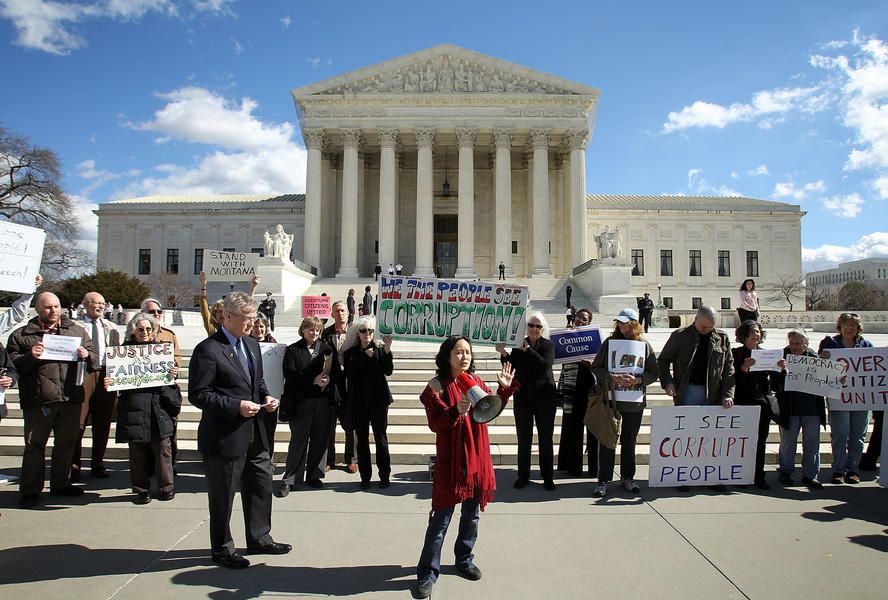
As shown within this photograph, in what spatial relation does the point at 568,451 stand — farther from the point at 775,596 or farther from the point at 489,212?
the point at 489,212

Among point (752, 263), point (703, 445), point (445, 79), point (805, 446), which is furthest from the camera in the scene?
point (752, 263)

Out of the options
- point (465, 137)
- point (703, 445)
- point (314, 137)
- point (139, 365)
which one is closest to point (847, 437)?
point (703, 445)

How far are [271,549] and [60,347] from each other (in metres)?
3.70

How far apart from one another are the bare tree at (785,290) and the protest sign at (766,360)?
5077 cm

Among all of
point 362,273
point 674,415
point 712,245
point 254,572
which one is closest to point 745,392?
point 674,415

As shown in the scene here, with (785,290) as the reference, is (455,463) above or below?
below

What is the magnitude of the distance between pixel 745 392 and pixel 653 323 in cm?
2726

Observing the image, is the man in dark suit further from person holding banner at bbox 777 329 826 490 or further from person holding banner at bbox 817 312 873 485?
person holding banner at bbox 817 312 873 485

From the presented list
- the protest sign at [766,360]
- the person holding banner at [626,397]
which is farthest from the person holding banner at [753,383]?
the person holding banner at [626,397]

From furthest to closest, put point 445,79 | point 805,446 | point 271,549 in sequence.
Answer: point 445,79, point 805,446, point 271,549

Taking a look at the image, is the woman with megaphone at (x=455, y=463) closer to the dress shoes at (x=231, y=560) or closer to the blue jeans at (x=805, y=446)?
the dress shoes at (x=231, y=560)

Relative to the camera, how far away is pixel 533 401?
6891mm

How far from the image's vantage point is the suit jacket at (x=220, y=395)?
4.41 m

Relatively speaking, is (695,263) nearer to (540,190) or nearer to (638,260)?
(638,260)
